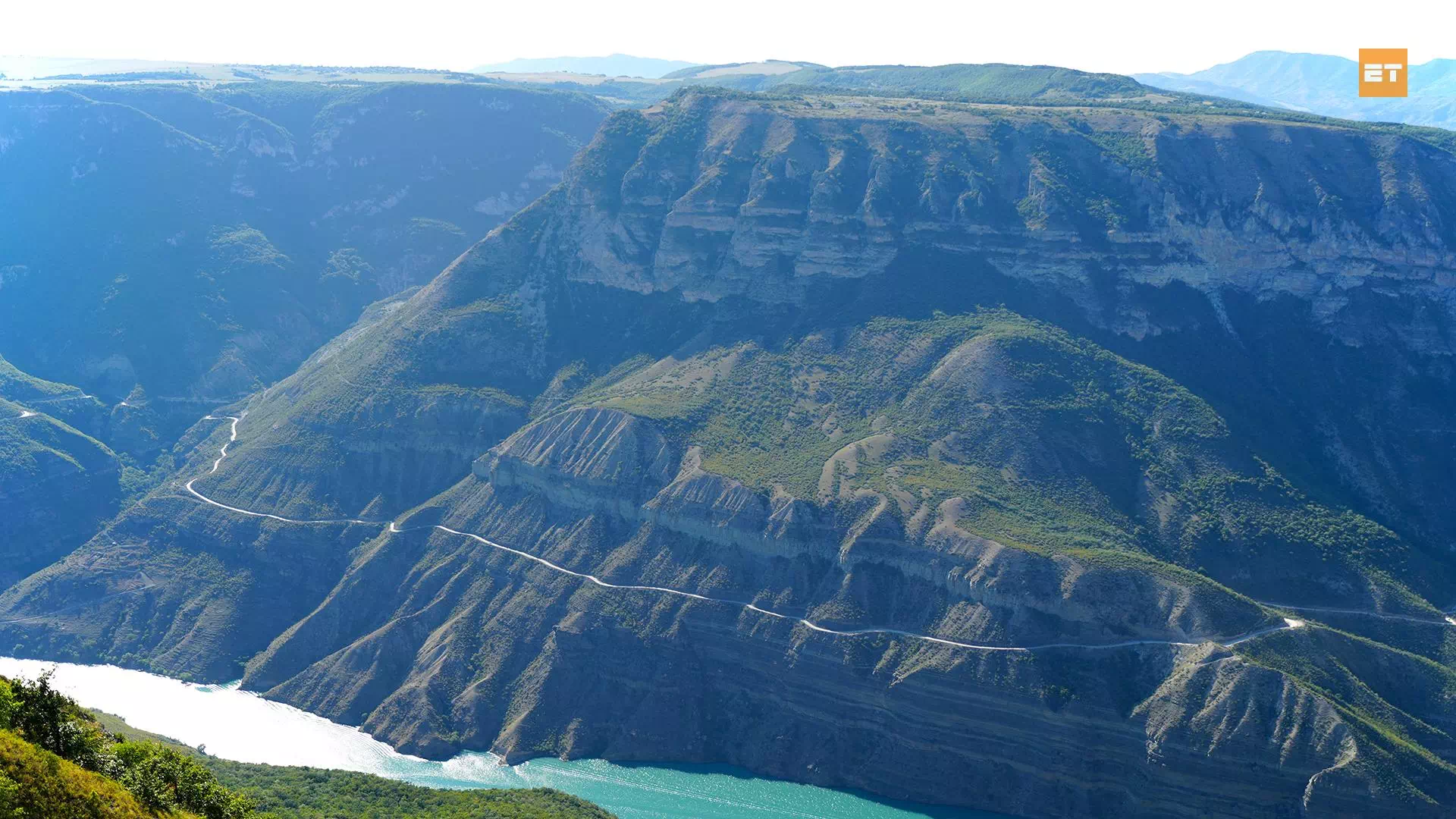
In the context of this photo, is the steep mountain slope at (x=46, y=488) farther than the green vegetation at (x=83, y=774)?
Yes

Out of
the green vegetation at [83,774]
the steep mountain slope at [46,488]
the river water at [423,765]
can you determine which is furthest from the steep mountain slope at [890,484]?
the green vegetation at [83,774]

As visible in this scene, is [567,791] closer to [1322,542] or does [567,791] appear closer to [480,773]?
[480,773]

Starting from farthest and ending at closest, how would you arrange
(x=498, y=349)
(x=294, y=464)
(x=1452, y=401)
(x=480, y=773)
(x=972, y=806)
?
(x=498, y=349) < (x=294, y=464) < (x=1452, y=401) < (x=480, y=773) < (x=972, y=806)

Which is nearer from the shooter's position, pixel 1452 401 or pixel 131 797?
pixel 131 797

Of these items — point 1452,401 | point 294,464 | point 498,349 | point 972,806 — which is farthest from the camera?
point 498,349

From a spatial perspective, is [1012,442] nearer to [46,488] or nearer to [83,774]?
[83,774]

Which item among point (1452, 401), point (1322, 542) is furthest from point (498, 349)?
Answer: point (1452, 401)

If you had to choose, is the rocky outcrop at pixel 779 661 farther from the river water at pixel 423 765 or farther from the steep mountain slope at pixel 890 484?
the river water at pixel 423 765

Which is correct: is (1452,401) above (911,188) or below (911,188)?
below

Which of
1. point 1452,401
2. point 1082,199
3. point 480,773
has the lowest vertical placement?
point 480,773
